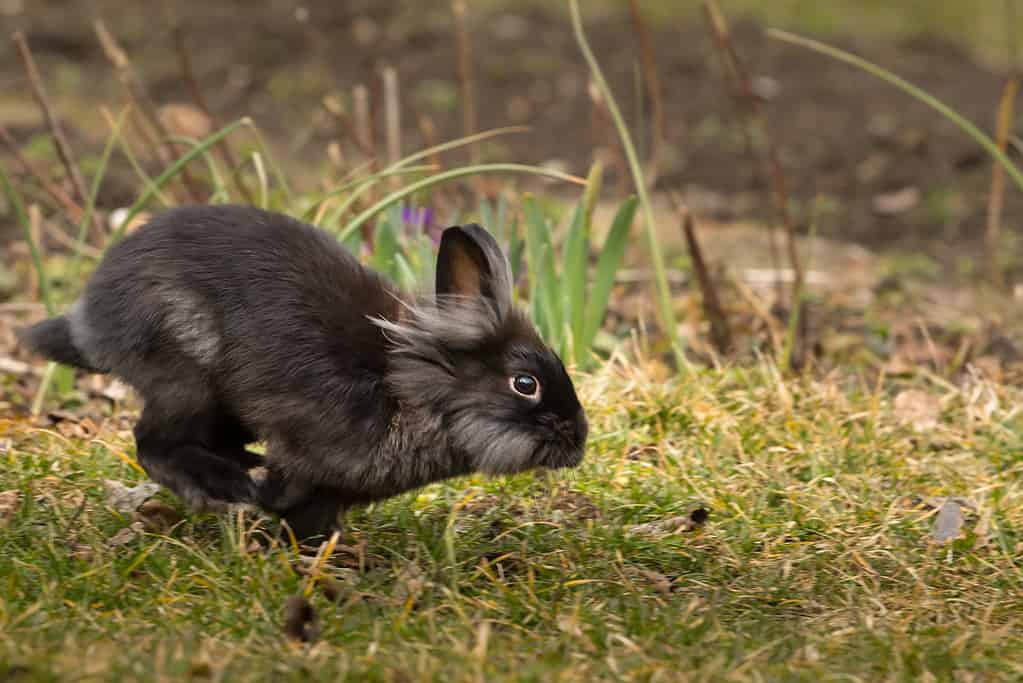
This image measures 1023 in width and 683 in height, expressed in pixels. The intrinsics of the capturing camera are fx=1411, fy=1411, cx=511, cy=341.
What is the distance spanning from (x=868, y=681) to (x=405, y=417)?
1180 millimetres

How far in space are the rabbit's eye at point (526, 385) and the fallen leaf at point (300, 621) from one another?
70 centimetres

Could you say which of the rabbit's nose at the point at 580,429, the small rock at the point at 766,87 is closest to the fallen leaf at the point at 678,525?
the rabbit's nose at the point at 580,429

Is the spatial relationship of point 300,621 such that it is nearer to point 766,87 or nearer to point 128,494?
point 128,494

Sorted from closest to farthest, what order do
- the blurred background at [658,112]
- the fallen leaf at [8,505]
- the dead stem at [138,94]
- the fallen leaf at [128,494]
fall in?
the fallen leaf at [8,505]
the fallen leaf at [128,494]
the dead stem at [138,94]
the blurred background at [658,112]

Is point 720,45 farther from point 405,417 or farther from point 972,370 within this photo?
point 405,417

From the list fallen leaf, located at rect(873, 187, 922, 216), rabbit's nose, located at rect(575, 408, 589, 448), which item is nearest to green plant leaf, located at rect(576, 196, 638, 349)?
rabbit's nose, located at rect(575, 408, 589, 448)

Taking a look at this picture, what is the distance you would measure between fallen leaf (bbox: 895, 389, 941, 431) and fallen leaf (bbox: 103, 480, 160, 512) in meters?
2.42

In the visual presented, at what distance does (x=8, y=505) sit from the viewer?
3482mm

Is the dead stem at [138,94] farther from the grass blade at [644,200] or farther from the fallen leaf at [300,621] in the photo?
the fallen leaf at [300,621]

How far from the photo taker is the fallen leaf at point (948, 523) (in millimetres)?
3727

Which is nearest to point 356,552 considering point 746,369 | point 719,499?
point 719,499

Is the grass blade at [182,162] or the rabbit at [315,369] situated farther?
the grass blade at [182,162]

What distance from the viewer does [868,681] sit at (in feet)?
9.28

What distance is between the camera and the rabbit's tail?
3.59 m
